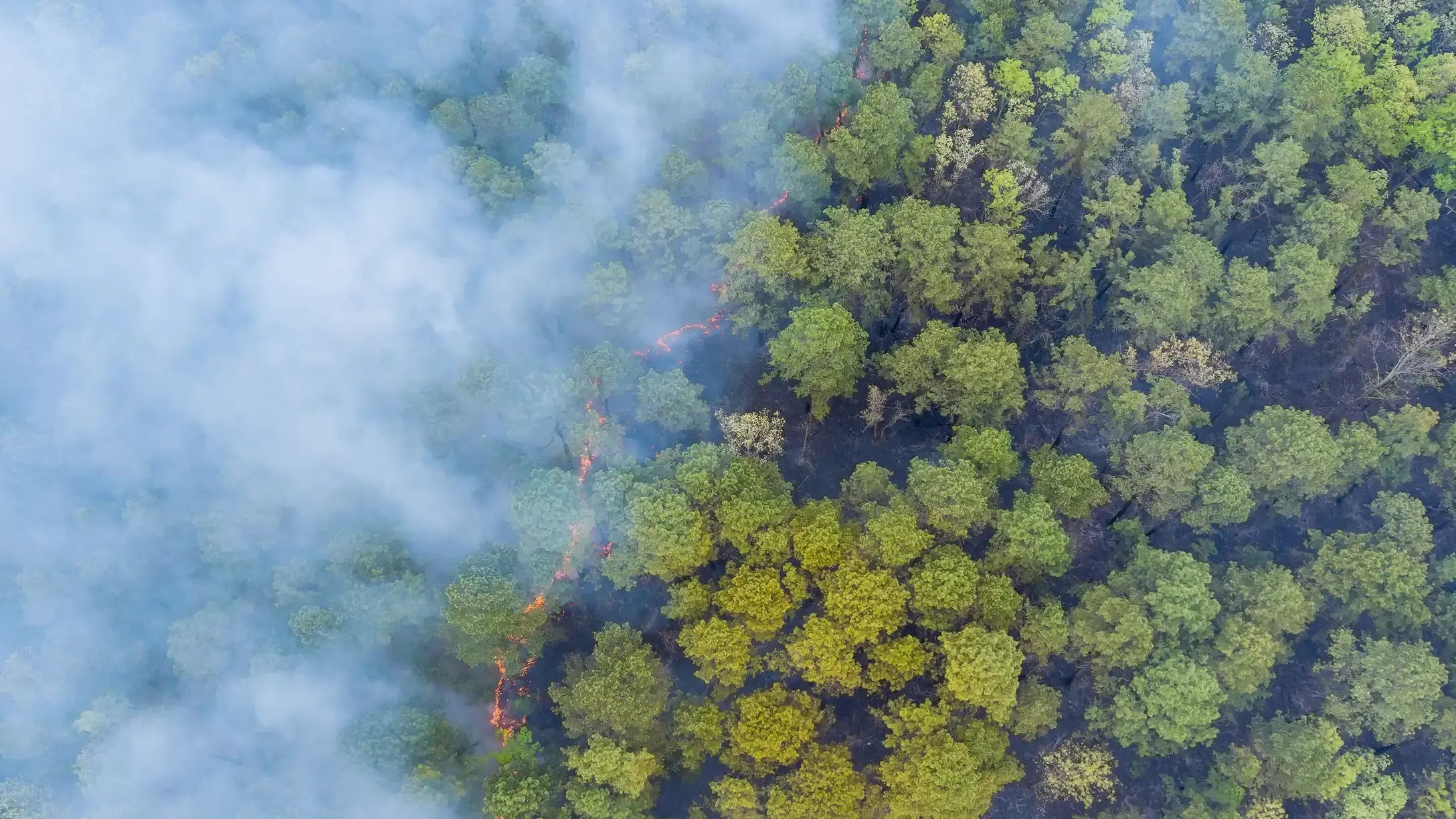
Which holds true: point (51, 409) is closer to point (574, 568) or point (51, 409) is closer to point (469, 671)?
point (469, 671)

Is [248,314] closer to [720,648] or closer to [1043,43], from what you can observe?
[720,648]

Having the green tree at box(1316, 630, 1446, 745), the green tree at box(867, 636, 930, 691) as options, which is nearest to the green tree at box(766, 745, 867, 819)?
the green tree at box(867, 636, 930, 691)

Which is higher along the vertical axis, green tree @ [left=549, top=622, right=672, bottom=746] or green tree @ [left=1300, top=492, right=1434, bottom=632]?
green tree @ [left=549, top=622, right=672, bottom=746]

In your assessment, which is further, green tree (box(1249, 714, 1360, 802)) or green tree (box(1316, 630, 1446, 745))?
green tree (box(1249, 714, 1360, 802))

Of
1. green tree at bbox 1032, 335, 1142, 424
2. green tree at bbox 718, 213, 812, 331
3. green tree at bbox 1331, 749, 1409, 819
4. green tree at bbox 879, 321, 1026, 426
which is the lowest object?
green tree at bbox 1331, 749, 1409, 819

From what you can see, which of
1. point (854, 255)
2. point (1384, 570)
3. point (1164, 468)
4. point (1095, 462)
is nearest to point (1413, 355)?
point (1384, 570)

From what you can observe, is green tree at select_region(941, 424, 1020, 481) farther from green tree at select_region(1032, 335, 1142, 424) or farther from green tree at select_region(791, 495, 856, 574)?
green tree at select_region(791, 495, 856, 574)

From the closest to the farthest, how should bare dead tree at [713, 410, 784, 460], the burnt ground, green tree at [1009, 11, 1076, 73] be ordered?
the burnt ground, bare dead tree at [713, 410, 784, 460], green tree at [1009, 11, 1076, 73]

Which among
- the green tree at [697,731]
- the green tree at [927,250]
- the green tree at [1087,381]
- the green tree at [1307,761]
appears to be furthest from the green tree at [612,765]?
the green tree at [1307,761]
